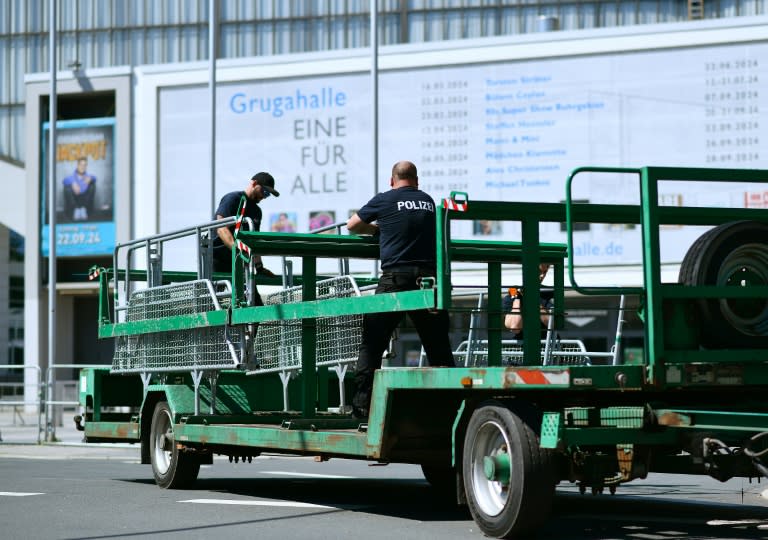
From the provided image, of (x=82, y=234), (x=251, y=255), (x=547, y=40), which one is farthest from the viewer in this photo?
(x=82, y=234)

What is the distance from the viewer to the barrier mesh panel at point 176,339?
1180 centimetres

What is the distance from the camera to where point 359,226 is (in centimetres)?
1074

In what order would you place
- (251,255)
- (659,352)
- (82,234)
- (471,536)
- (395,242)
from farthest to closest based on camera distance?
1. (82,234)
2. (251,255)
3. (395,242)
4. (471,536)
5. (659,352)

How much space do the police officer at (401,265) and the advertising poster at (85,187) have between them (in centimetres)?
3369

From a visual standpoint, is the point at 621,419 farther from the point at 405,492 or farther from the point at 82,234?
the point at 82,234

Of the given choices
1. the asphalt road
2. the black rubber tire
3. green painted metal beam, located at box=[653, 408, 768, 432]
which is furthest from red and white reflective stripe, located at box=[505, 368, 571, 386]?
the asphalt road

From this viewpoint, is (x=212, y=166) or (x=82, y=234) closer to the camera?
(x=212, y=166)

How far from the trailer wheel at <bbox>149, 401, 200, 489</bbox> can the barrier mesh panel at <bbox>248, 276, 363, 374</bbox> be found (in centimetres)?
128

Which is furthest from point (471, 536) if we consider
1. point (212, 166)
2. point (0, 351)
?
point (0, 351)

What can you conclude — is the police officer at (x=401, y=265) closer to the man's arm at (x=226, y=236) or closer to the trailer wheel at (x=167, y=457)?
the man's arm at (x=226, y=236)

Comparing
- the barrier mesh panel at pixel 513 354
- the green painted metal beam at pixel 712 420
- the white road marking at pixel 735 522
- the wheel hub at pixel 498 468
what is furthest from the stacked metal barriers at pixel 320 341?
the green painted metal beam at pixel 712 420

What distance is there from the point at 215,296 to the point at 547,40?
26.8m

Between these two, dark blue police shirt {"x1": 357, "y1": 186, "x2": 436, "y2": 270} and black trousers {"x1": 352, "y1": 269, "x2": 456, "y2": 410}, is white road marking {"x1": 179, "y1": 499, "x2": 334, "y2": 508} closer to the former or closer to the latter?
black trousers {"x1": 352, "y1": 269, "x2": 456, "y2": 410}

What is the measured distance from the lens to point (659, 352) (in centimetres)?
822
